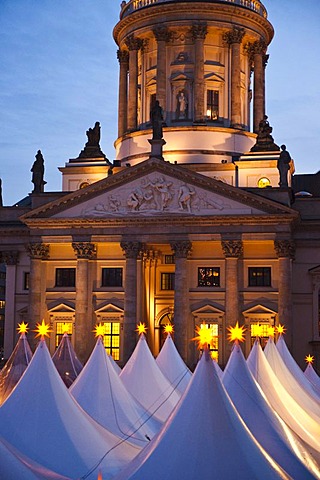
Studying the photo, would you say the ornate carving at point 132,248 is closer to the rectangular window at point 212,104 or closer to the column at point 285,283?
the column at point 285,283

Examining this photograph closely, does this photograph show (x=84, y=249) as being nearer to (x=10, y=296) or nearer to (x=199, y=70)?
(x=10, y=296)

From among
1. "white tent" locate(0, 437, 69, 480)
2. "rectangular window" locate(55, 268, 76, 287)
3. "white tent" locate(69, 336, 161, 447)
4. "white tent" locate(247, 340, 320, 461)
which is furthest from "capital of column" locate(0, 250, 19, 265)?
"white tent" locate(0, 437, 69, 480)

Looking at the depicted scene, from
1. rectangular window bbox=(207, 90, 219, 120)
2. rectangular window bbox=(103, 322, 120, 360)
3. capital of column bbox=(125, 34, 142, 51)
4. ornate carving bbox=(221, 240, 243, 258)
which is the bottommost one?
rectangular window bbox=(103, 322, 120, 360)

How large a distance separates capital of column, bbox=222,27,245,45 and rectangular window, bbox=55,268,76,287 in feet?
74.7

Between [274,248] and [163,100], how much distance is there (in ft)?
59.2

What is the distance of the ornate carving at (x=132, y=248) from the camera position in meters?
58.2

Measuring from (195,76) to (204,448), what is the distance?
53562 mm

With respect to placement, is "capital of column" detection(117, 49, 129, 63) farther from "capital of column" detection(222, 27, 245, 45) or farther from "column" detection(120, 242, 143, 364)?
"column" detection(120, 242, 143, 364)

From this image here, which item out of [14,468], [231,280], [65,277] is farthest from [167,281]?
[14,468]

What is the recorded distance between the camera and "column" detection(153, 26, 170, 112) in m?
69.6

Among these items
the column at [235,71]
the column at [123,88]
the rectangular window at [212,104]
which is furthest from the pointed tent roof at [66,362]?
the column at [123,88]

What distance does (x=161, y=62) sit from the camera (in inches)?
2753

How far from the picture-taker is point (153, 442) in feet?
62.5

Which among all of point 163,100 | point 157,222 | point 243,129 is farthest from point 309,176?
point 157,222
